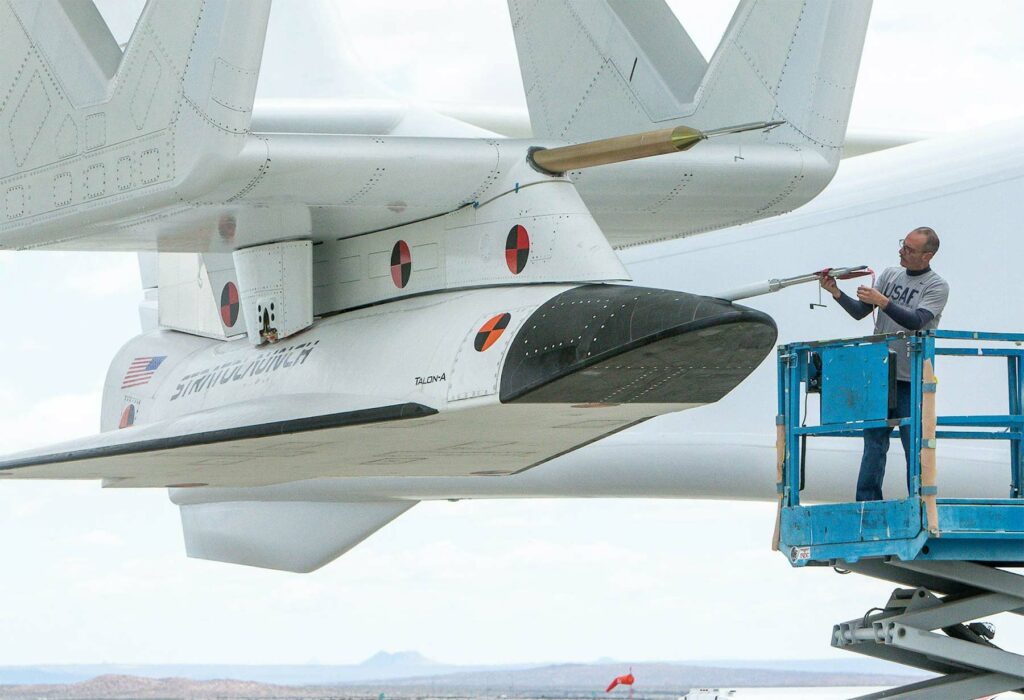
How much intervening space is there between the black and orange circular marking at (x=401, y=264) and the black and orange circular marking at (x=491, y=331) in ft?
4.55

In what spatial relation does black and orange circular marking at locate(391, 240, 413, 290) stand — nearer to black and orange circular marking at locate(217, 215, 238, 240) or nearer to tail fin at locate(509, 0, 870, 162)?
black and orange circular marking at locate(217, 215, 238, 240)

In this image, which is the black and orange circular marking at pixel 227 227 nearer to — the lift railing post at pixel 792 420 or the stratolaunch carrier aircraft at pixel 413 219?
the stratolaunch carrier aircraft at pixel 413 219

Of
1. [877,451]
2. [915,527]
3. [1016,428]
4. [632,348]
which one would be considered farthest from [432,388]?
[1016,428]

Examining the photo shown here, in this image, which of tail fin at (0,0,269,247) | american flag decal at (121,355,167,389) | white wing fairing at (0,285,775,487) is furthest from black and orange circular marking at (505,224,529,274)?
american flag decal at (121,355,167,389)

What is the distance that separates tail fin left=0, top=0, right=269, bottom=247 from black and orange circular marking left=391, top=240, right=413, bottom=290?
1.90 m

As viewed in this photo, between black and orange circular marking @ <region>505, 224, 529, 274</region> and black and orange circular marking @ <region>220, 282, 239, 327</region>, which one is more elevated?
black and orange circular marking @ <region>220, 282, 239, 327</region>

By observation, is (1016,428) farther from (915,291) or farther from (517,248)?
(517,248)

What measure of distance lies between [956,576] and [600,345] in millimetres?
2258

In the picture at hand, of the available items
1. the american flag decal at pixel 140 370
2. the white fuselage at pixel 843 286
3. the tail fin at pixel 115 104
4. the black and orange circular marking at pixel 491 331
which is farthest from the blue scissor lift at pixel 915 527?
the american flag decal at pixel 140 370

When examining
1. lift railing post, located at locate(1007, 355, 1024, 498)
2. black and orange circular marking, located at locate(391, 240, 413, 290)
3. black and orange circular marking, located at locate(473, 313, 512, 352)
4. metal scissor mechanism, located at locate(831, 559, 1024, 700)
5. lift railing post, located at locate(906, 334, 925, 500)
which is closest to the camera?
lift railing post, located at locate(906, 334, 925, 500)

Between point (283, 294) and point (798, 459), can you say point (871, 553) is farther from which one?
point (283, 294)

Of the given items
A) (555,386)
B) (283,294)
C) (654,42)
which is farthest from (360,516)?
(555,386)

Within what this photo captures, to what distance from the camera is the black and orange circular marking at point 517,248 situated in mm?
9094

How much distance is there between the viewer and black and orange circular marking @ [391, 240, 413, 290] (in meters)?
10.0
